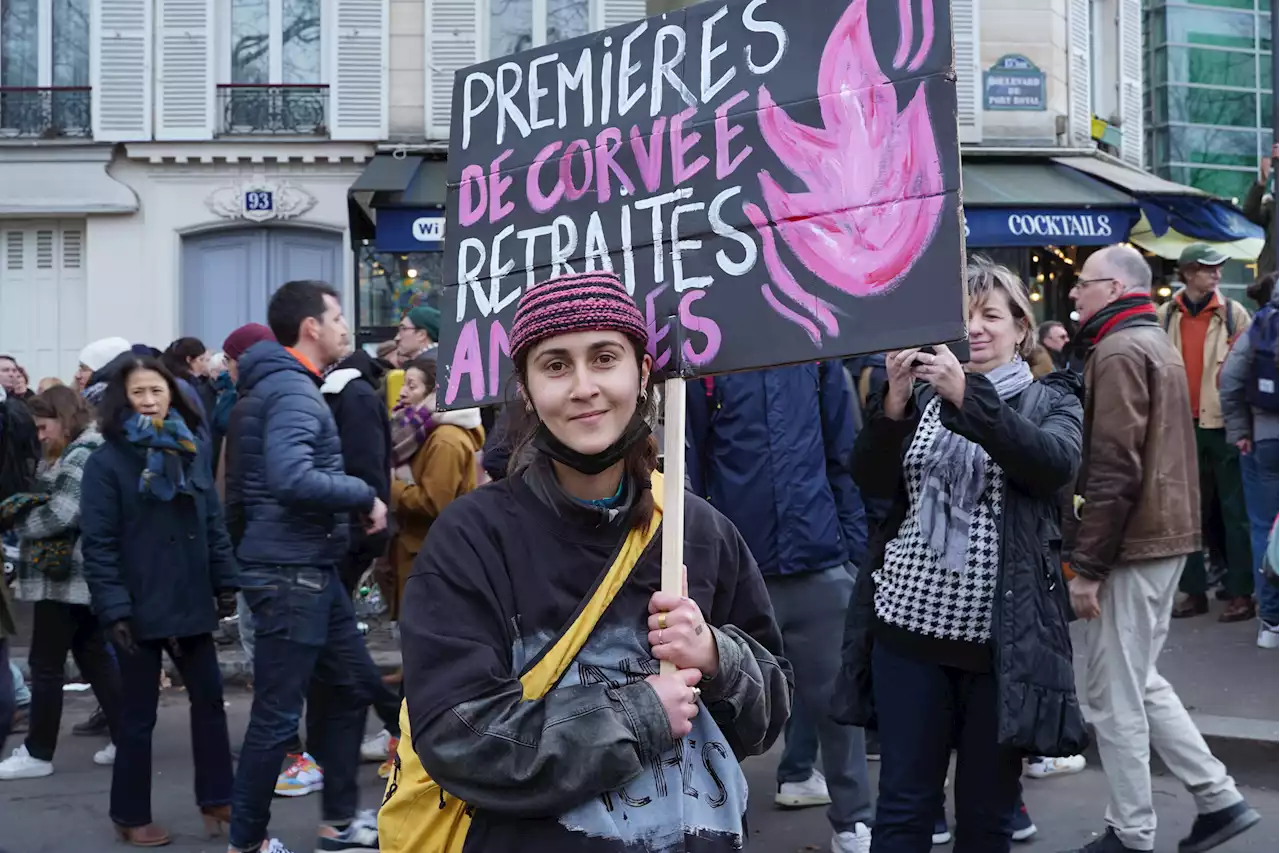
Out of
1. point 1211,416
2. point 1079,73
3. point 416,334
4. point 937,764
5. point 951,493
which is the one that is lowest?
point 937,764

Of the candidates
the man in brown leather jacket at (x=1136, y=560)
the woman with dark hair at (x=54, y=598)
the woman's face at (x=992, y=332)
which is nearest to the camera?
the woman's face at (x=992, y=332)

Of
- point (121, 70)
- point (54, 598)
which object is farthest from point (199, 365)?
A: point (121, 70)

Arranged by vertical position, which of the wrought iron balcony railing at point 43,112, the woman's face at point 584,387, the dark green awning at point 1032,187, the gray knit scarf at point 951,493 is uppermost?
the wrought iron balcony railing at point 43,112

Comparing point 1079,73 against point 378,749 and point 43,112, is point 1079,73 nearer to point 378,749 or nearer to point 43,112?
point 43,112

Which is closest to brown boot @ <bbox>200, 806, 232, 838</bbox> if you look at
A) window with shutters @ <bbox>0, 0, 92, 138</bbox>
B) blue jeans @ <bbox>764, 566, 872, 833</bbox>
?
blue jeans @ <bbox>764, 566, 872, 833</bbox>

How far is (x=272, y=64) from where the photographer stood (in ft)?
53.8

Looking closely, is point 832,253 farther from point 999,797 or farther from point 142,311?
point 142,311

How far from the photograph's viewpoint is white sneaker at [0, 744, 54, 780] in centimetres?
636

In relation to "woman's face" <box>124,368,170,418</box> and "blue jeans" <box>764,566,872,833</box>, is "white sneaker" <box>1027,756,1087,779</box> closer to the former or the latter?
"blue jeans" <box>764,566,872,833</box>

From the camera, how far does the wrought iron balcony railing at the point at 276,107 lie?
53.3ft

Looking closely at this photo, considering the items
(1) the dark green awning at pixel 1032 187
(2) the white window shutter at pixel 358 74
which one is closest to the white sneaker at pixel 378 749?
(1) the dark green awning at pixel 1032 187

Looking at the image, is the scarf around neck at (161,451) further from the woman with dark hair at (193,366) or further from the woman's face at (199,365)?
the woman's face at (199,365)

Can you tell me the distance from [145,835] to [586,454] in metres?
3.75

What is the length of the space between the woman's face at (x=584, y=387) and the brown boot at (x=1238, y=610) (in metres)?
7.12
